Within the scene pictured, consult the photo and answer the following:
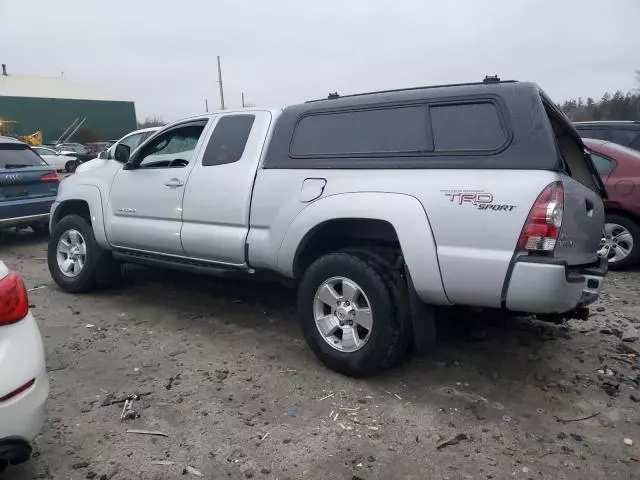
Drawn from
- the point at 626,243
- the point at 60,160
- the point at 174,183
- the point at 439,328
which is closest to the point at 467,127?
the point at 439,328

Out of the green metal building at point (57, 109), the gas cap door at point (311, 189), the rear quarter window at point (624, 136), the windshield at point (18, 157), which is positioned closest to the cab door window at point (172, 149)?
the gas cap door at point (311, 189)

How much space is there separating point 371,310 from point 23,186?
6822mm

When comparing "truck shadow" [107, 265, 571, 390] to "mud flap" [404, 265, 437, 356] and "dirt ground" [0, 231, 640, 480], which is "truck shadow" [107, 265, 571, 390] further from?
"mud flap" [404, 265, 437, 356]

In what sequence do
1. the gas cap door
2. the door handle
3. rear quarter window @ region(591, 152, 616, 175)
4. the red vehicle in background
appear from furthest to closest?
rear quarter window @ region(591, 152, 616, 175) → the red vehicle in background → the door handle → the gas cap door

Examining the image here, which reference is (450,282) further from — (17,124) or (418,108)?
(17,124)

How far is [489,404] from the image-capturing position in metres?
3.36

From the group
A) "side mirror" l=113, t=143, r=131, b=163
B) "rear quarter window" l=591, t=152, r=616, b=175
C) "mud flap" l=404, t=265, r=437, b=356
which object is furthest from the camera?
"rear quarter window" l=591, t=152, r=616, b=175

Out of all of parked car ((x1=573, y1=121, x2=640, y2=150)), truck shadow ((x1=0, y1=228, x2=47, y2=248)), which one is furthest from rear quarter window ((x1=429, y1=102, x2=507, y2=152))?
truck shadow ((x1=0, y1=228, x2=47, y2=248))

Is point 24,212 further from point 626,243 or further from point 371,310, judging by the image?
point 626,243

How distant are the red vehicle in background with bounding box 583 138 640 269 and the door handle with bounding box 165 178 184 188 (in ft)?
15.5

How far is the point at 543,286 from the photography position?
2938mm

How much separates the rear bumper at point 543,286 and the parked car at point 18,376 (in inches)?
96.5

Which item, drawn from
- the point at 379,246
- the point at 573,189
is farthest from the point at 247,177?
the point at 573,189

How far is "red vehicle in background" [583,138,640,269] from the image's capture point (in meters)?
6.17
